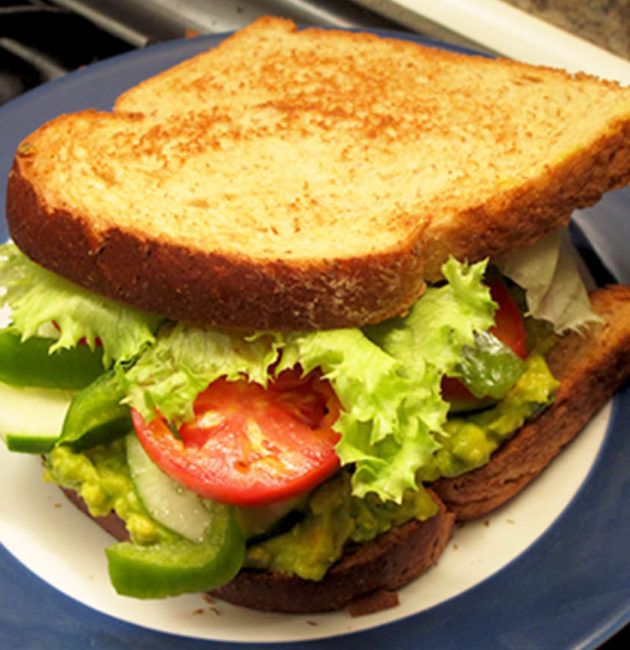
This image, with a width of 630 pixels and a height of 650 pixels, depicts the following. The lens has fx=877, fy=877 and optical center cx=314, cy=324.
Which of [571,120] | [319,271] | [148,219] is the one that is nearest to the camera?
[319,271]

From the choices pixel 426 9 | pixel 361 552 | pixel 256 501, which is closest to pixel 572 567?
pixel 361 552

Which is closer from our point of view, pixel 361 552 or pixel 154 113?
pixel 361 552

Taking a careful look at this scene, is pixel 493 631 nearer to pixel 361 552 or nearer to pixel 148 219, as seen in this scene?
pixel 361 552

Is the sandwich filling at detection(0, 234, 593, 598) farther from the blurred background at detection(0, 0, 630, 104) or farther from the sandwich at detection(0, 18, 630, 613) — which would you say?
the blurred background at detection(0, 0, 630, 104)

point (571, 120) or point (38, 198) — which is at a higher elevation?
point (571, 120)

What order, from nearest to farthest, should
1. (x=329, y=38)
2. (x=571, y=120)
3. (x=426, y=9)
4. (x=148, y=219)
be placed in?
(x=148, y=219) → (x=571, y=120) → (x=329, y=38) → (x=426, y=9)

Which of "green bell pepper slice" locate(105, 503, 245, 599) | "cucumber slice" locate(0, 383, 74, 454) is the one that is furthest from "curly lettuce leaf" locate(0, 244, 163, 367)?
"green bell pepper slice" locate(105, 503, 245, 599)

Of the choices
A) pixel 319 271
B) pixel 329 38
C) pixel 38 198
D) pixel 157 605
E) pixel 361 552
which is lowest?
pixel 157 605

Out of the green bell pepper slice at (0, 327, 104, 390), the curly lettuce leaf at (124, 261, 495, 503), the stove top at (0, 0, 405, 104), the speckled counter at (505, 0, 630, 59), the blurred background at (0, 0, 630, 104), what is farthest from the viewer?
the speckled counter at (505, 0, 630, 59)

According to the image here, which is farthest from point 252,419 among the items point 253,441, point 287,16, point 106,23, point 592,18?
point 592,18
